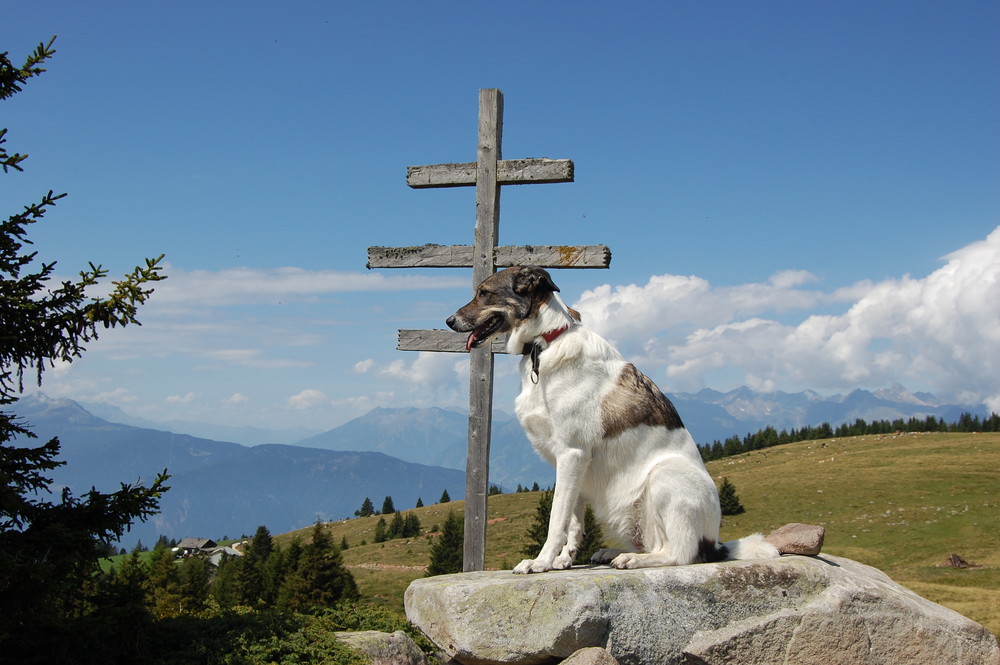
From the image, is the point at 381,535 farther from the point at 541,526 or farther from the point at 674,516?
the point at 674,516

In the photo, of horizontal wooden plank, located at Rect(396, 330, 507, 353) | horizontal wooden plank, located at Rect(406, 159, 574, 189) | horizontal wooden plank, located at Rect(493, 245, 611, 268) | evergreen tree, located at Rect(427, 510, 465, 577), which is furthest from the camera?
evergreen tree, located at Rect(427, 510, 465, 577)

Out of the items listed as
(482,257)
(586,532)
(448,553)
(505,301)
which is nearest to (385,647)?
(505,301)

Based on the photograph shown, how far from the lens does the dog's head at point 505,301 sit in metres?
7.09

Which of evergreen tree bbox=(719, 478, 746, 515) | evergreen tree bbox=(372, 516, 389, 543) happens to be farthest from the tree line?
evergreen tree bbox=(372, 516, 389, 543)

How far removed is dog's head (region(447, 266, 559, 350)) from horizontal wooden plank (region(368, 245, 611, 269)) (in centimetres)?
183

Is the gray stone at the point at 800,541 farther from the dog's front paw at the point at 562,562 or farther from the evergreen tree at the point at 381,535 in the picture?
the evergreen tree at the point at 381,535

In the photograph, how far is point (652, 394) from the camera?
7.41 meters

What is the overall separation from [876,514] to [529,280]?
55.2 m

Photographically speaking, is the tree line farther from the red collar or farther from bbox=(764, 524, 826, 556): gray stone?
the red collar

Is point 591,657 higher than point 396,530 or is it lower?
higher

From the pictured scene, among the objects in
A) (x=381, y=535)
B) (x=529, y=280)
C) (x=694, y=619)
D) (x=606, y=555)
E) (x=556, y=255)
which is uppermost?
(x=556, y=255)

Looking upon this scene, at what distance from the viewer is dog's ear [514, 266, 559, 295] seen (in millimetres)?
7121

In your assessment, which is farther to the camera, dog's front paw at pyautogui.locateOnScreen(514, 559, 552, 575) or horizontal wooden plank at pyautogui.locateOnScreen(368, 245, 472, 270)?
horizontal wooden plank at pyautogui.locateOnScreen(368, 245, 472, 270)

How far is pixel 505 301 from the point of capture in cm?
712
